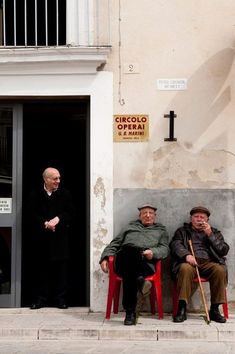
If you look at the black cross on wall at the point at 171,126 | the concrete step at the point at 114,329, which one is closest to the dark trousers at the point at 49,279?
the concrete step at the point at 114,329

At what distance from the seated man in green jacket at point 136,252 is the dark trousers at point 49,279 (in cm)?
73

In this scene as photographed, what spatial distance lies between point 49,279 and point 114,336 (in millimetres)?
1480

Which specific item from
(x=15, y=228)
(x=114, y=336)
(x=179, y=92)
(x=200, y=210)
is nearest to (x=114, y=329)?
(x=114, y=336)

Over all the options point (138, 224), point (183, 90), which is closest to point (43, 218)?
point (138, 224)

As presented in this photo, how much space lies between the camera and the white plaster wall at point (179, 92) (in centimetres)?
748

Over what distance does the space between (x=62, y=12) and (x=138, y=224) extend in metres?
2.70

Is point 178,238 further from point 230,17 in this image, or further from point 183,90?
point 230,17

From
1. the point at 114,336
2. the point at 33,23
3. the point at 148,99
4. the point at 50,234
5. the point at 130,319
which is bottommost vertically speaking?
the point at 114,336

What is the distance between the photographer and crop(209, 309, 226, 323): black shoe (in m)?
6.84

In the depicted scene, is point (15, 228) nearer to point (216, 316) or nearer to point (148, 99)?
point (148, 99)

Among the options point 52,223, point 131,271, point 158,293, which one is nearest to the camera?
point 131,271

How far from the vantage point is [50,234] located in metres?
7.52

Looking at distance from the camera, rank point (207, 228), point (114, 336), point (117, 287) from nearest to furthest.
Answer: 1. point (114, 336)
2. point (207, 228)
3. point (117, 287)

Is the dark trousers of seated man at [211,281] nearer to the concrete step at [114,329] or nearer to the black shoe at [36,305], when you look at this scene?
the concrete step at [114,329]
